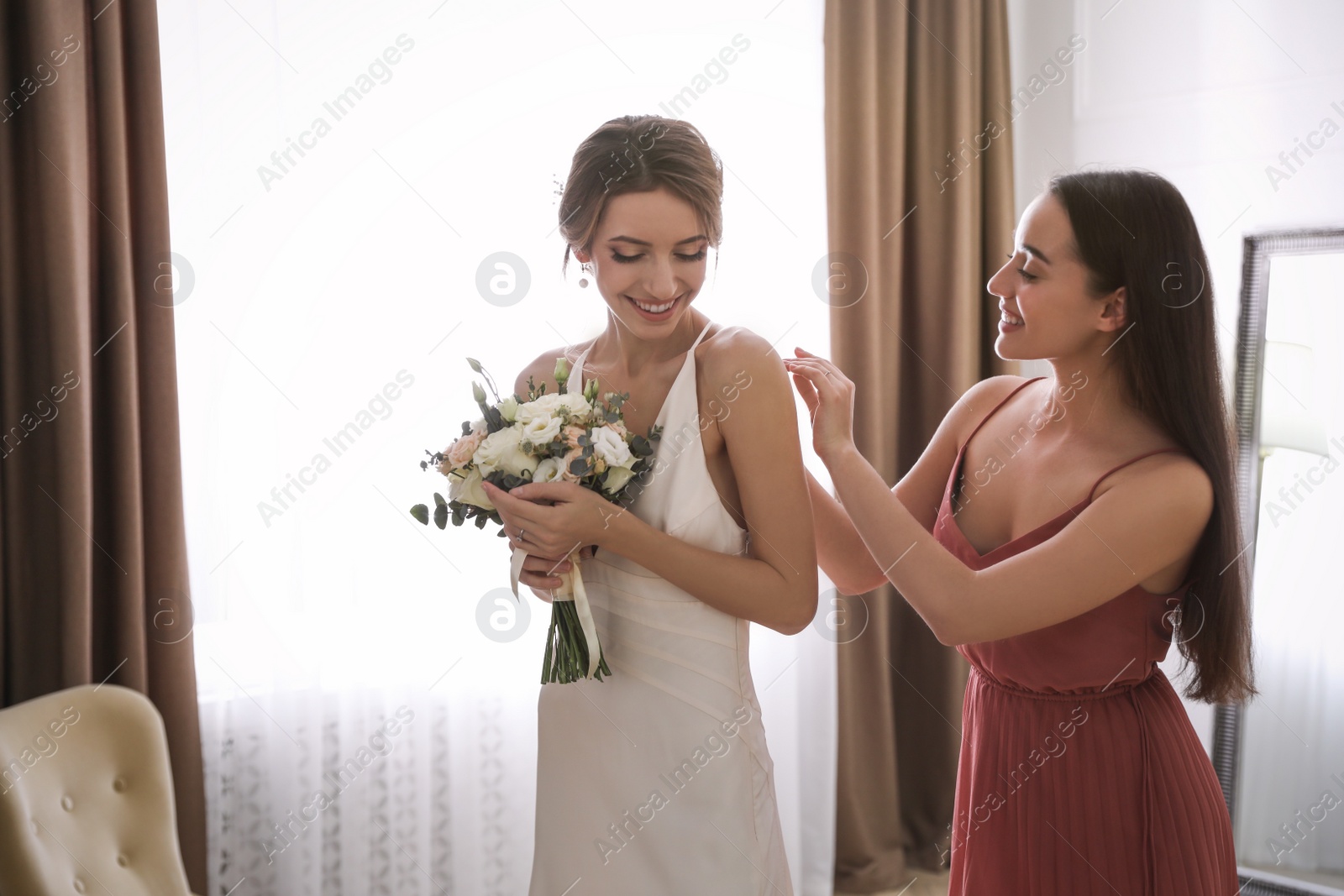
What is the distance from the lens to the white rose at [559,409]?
5.12 ft

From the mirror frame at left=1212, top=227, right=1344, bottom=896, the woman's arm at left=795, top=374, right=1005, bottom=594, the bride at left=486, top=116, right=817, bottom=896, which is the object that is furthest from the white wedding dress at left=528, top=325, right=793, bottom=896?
the mirror frame at left=1212, top=227, right=1344, bottom=896

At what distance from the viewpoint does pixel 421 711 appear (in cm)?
302

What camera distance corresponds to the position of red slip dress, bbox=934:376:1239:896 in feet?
5.21

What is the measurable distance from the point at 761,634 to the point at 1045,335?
2.00 metres

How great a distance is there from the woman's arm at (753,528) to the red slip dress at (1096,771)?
389 mm

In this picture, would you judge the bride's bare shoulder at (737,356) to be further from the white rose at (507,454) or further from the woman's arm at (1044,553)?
the white rose at (507,454)

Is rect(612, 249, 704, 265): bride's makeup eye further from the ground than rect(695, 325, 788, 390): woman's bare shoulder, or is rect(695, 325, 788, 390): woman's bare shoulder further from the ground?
rect(612, 249, 704, 265): bride's makeup eye

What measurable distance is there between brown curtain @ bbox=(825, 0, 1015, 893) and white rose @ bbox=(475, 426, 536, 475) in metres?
2.14

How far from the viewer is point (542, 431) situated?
153cm

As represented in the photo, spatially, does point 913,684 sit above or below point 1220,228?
below

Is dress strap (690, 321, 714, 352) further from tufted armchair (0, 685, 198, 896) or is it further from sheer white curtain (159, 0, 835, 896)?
tufted armchair (0, 685, 198, 896)

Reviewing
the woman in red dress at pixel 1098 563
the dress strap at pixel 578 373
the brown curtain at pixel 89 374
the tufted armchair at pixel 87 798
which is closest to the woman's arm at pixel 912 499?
the woman in red dress at pixel 1098 563

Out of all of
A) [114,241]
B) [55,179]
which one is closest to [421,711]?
[114,241]

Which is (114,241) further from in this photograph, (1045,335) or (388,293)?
(1045,335)
